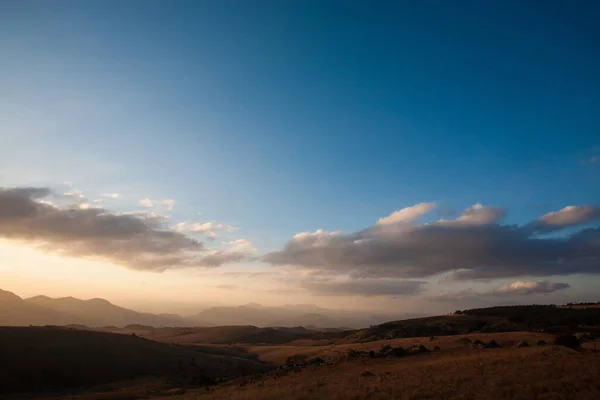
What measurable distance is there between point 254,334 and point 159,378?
3038 inches

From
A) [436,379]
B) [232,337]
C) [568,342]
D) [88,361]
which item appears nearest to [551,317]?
[568,342]

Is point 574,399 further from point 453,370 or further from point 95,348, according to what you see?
point 95,348

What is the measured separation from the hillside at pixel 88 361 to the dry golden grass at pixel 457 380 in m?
19.3

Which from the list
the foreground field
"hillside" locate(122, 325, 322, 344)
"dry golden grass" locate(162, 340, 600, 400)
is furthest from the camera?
"hillside" locate(122, 325, 322, 344)

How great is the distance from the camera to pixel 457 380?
2234 cm

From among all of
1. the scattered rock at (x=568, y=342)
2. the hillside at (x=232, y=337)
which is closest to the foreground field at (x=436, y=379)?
the scattered rock at (x=568, y=342)

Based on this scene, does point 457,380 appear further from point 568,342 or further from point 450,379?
point 568,342

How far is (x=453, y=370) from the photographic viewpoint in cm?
2589

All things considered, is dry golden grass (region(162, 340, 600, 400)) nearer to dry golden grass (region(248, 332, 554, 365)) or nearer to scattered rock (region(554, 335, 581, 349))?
scattered rock (region(554, 335, 581, 349))

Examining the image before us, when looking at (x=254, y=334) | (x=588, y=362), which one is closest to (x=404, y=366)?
(x=588, y=362)

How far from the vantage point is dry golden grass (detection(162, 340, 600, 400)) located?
19047 millimetres

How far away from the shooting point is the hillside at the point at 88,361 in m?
45.8

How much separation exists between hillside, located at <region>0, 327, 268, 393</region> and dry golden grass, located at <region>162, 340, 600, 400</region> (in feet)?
63.4

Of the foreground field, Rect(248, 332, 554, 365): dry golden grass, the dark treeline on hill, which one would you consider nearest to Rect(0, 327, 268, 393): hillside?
Rect(248, 332, 554, 365): dry golden grass
